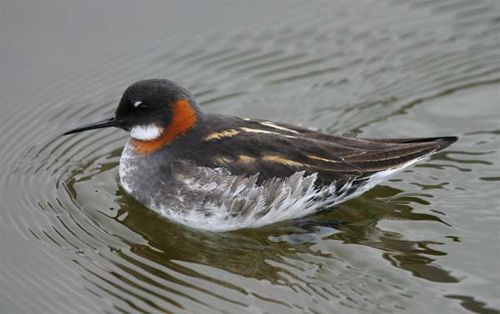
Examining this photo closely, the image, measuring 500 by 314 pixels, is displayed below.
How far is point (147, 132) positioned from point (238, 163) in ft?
3.20

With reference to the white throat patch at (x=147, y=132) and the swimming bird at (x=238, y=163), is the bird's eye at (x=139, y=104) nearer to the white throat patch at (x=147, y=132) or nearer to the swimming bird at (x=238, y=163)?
the swimming bird at (x=238, y=163)

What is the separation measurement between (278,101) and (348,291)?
3150 mm

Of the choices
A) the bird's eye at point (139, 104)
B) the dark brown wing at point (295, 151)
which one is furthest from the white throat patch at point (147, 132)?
the dark brown wing at point (295, 151)

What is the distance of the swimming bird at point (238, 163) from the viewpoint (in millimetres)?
8172

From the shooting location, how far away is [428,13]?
11.0 metres

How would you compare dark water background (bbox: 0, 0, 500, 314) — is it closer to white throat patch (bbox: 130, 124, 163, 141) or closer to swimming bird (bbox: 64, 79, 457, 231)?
swimming bird (bbox: 64, 79, 457, 231)

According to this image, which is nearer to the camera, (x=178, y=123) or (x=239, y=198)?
(x=239, y=198)

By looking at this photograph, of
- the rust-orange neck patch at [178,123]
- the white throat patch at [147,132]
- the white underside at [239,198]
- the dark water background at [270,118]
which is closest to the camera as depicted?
the dark water background at [270,118]

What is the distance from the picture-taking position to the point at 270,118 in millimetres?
9812

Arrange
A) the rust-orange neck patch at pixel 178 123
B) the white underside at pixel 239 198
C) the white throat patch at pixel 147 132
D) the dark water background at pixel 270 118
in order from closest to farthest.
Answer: the dark water background at pixel 270 118 < the white underside at pixel 239 198 < the rust-orange neck patch at pixel 178 123 < the white throat patch at pixel 147 132

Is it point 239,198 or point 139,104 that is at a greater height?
point 139,104

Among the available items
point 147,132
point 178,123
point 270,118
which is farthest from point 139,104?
point 270,118

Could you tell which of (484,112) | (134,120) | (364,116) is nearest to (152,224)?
(134,120)

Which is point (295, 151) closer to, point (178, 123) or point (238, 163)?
point (238, 163)
